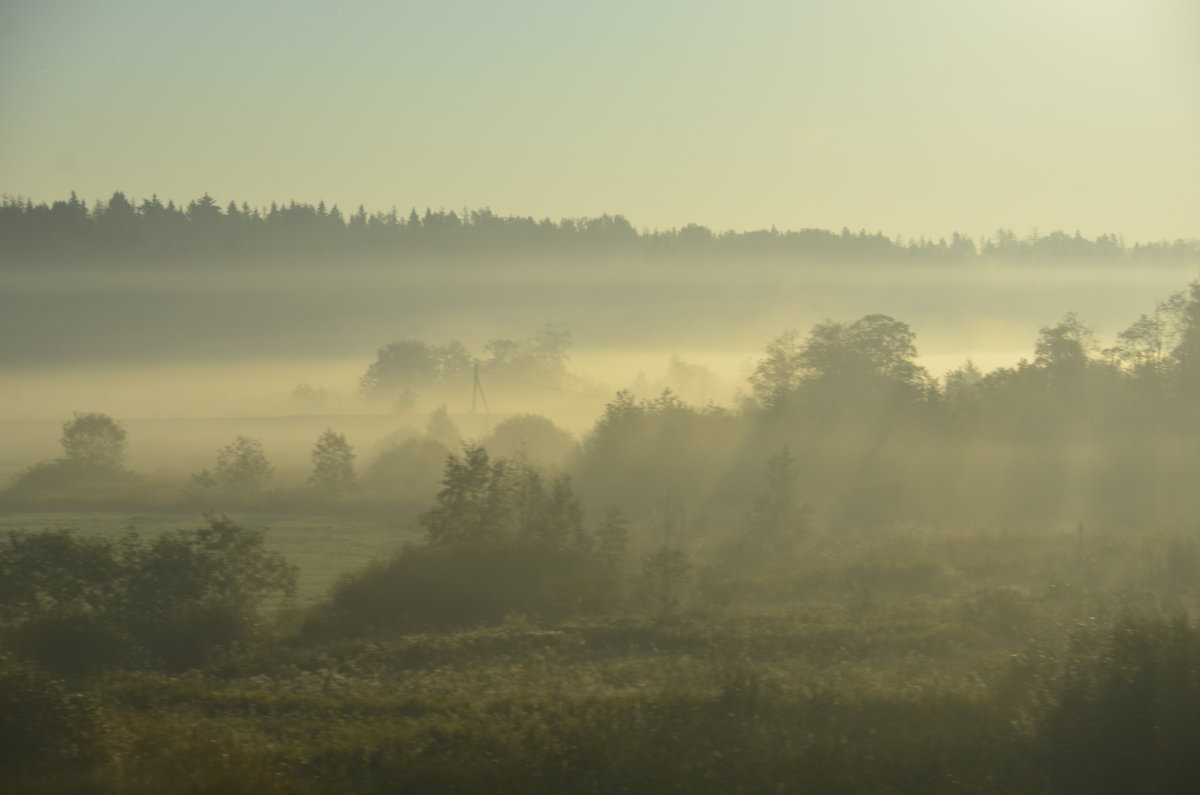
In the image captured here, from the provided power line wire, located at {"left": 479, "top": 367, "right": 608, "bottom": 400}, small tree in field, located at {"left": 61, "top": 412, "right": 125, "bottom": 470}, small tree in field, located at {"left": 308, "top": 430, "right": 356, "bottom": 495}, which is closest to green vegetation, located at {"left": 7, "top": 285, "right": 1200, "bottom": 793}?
small tree in field, located at {"left": 308, "top": 430, "right": 356, "bottom": 495}

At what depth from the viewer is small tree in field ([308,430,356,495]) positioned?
57.1 m

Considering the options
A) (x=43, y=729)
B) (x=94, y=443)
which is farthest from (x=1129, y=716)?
(x=94, y=443)

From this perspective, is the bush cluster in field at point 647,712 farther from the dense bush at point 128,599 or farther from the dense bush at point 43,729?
the dense bush at point 128,599

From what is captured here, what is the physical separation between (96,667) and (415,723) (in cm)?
909

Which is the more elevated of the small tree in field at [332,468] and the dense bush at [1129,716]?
the dense bush at [1129,716]

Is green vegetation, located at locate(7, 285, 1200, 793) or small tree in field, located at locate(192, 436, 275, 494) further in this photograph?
small tree in field, located at locate(192, 436, 275, 494)

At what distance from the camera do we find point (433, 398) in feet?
417

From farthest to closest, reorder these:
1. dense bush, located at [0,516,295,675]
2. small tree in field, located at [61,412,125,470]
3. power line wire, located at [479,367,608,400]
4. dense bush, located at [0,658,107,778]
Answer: power line wire, located at [479,367,608,400], small tree in field, located at [61,412,125,470], dense bush, located at [0,516,295,675], dense bush, located at [0,658,107,778]

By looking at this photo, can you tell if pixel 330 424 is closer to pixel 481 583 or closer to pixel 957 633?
pixel 481 583

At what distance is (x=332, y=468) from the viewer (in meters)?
57.8

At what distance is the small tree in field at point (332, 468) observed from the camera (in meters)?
57.1

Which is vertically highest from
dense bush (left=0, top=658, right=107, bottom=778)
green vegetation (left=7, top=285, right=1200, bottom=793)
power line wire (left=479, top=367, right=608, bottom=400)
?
dense bush (left=0, top=658, right=107, bottom=778)

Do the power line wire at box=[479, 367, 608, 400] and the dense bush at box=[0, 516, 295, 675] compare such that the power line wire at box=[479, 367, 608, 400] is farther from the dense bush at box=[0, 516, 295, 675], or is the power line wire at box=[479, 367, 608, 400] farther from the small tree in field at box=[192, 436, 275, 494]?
the dense bush at box=[0, 516, 295, 675]

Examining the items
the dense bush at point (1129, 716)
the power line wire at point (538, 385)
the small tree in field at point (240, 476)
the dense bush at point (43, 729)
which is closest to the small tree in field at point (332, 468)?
the small tree in field at point (240, 476)
